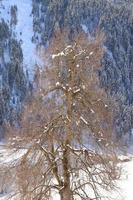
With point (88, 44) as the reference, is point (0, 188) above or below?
below

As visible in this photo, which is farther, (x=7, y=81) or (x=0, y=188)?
(x=7, y=81)

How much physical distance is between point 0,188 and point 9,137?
4.85ft

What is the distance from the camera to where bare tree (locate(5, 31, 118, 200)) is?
16141 mm

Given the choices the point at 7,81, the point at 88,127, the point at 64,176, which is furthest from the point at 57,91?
the point at 7,81

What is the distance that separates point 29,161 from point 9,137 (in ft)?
2.93

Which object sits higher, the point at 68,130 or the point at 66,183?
the point at 68,130

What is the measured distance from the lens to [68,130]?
16.0 metres

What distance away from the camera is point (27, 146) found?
16500 millimetres

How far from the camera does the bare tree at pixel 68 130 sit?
16.1m

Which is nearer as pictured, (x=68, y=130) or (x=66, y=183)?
(x=68, y=130)

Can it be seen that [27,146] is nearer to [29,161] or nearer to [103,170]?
[29,161]

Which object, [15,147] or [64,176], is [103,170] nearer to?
[64,176]

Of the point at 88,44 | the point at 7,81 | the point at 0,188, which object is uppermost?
the point at 7,81

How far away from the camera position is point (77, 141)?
16203 mm
